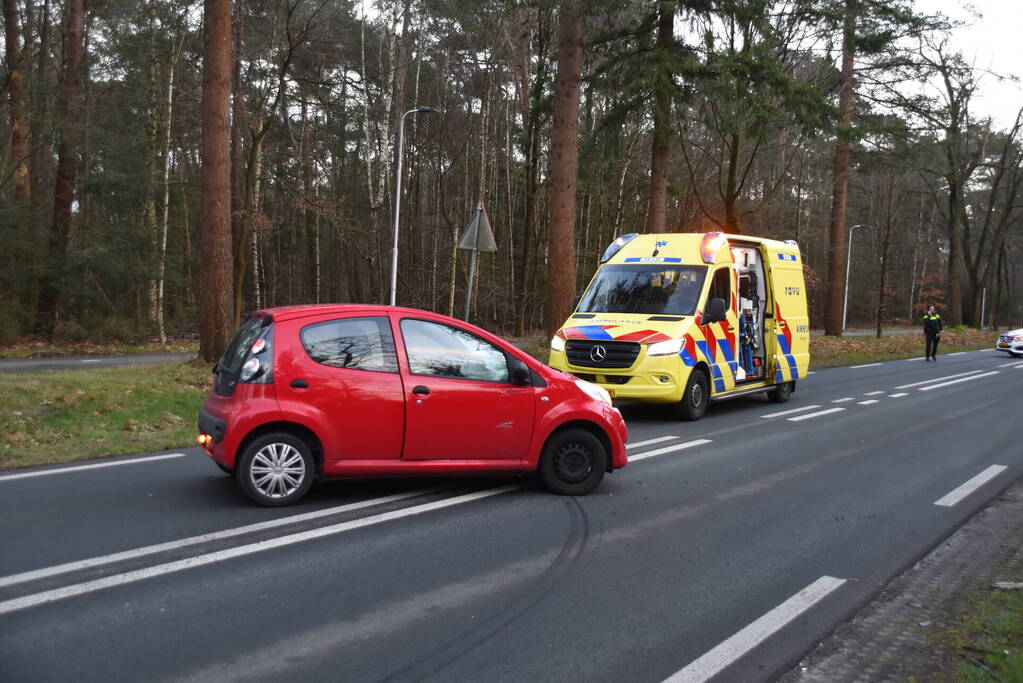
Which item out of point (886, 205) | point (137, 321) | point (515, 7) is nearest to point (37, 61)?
point (137, 321)

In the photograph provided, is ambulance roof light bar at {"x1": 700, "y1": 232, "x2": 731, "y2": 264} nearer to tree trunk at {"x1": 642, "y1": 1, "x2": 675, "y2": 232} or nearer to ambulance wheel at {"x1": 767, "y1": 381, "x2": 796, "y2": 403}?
ambulance wheel at {"x1": 767, "y1": 381, "x2": 796, "y2": 403}

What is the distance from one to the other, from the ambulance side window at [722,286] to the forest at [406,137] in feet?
15.9

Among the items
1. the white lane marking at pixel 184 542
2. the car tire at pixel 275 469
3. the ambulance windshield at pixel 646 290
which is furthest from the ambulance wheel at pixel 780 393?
the car tire at pixel 275 469

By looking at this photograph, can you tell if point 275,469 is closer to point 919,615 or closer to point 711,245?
point 919,615

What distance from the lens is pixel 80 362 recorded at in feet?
65.5

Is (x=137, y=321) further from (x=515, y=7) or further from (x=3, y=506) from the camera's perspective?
(x=3, y=506)

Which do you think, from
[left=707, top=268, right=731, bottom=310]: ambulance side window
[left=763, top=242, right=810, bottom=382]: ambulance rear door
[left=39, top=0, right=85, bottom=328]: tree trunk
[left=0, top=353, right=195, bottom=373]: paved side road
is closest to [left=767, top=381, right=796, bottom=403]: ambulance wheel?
[left=763, top=242, right=810, bottom=382]: ambulance rear door

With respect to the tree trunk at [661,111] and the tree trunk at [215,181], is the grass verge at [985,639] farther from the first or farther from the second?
the tree trunk at [661,111]

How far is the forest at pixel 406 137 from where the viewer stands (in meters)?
19.1

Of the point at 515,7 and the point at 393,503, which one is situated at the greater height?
the point at 515,7

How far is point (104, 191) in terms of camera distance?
26.0 meters

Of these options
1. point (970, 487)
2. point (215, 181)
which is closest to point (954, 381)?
point (970, 487)

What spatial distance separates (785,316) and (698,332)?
130 inches

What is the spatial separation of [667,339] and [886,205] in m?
29.3
